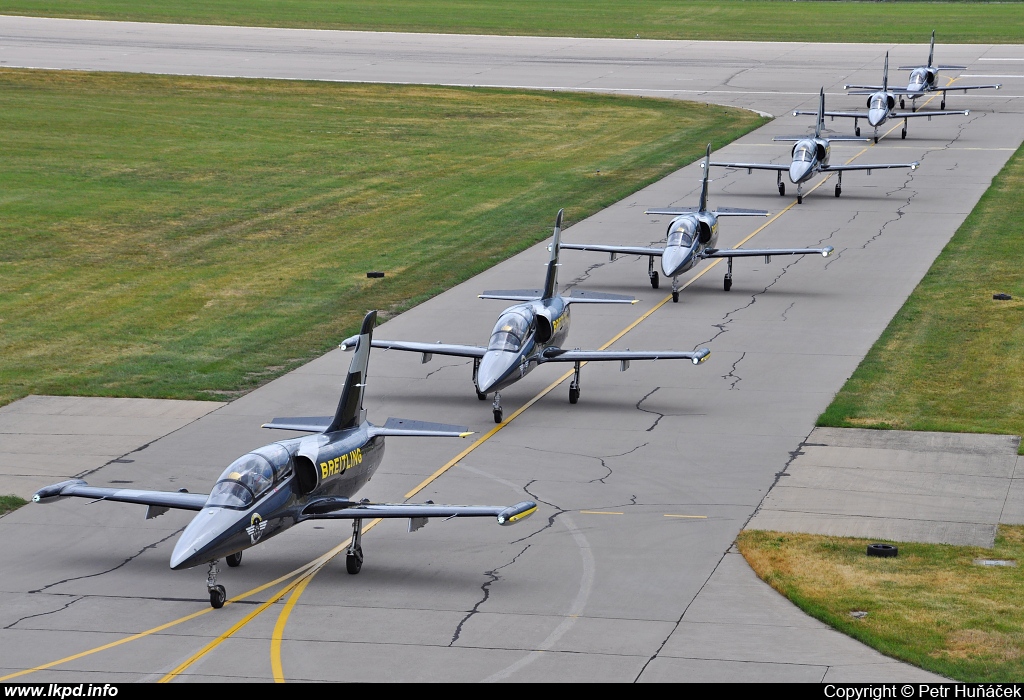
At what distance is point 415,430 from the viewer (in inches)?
938

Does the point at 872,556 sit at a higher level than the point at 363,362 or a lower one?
lower

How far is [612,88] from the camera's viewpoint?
8681cm

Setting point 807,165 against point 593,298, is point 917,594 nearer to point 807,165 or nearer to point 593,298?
point 593,298

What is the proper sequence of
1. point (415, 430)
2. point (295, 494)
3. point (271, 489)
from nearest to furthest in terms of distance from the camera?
point (271, 489) → point (295, 494) → point (415, 430)

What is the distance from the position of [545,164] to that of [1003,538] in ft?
140

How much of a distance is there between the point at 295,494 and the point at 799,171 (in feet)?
125

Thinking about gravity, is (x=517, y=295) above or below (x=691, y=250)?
above

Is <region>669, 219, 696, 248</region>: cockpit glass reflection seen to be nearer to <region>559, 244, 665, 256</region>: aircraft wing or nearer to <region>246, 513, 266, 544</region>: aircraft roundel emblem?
<region>559, 244, 665, 256</region>: aircraft wing

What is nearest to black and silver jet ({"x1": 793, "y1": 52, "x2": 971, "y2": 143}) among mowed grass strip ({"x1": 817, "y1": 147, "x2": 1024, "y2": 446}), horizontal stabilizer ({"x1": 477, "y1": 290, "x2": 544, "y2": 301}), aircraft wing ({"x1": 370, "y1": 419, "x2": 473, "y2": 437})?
mowed grass strip ({"x1": 817, "y1": 147, "x2": 1024, "y2": 446})

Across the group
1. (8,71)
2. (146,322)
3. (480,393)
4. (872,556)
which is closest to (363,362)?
(480,393)

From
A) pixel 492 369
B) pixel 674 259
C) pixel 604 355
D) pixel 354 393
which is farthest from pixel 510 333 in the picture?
pixel 674 259

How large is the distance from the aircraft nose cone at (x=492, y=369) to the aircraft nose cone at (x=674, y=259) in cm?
1127

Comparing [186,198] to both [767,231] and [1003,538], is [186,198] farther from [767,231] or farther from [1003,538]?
[1003,538]

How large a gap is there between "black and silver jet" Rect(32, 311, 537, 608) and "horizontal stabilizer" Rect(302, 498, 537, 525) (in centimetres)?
2
